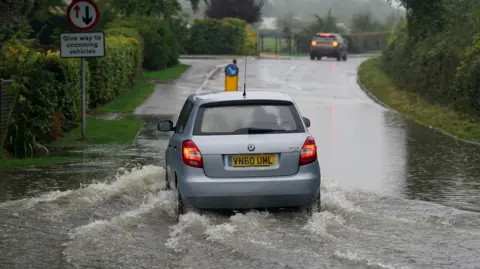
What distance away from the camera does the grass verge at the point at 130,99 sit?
27.3m

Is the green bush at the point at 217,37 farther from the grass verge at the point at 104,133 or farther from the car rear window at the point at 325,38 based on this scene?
the grass verge at the point at 104,133

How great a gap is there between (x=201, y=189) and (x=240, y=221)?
54 cm

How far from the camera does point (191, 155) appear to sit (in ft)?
36.5

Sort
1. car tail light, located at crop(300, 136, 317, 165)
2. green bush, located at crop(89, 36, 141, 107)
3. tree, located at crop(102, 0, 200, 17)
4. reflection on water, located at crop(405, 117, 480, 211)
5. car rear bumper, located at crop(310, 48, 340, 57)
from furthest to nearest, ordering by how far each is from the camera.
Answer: car rear bumper, located at crop(310, 48, 340, 57) → tree, located at crop(102, 0, 200, 17) → green bush, located at crop(89, 36, 141, 107) → reflection on water, located at crop(405, 117, 480, 211) → car tail light, located at crop(300, 136, 317, 165)

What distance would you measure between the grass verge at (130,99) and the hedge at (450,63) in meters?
8.17

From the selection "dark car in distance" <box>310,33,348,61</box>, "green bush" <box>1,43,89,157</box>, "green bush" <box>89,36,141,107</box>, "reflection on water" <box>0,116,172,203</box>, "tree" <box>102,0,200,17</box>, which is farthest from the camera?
"dark car in distance" <box>310,33,348,61</box>

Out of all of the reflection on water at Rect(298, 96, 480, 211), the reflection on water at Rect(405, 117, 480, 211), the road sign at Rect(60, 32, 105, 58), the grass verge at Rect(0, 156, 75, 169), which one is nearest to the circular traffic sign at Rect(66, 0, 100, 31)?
the road sign at Rect(60, 32, 105, 58)

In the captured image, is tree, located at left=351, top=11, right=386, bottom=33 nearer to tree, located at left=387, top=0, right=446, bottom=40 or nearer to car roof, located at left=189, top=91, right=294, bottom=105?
tree, located at left=387, top=0, right=446, bottom=40

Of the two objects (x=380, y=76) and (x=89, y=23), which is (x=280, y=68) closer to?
(x=380, y=76)

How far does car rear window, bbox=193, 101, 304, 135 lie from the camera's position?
11.3 m

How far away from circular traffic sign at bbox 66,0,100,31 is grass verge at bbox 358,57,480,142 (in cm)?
774

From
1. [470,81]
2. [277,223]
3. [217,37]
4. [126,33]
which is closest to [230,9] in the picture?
[217,37]

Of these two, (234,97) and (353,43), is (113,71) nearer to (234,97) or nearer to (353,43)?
(234,97)

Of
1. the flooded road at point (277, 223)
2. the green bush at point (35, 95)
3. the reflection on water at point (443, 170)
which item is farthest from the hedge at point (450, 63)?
the green bush at point (35, 95)
